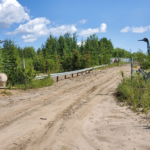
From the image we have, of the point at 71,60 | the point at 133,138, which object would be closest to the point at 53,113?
the point at 133,138

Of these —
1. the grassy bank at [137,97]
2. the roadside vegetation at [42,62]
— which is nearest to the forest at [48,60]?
the roadside vegetation at [42,62]

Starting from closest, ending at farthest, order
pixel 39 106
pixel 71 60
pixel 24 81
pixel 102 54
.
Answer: pixel 39 106 < pixel 24 81 < pixel 71 60 < pixel 102 54

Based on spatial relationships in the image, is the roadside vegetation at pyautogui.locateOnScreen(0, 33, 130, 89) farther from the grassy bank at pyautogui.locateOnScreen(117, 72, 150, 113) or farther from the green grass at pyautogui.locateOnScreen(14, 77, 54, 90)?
the grassy bank at pyautogui.locateOnScreen(117, 72, 150, 113)

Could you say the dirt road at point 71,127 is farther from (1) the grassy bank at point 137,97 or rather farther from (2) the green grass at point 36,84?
(2) the green grass at point 36,84

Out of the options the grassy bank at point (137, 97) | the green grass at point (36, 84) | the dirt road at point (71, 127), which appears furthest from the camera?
the green grass at point (36, 84)

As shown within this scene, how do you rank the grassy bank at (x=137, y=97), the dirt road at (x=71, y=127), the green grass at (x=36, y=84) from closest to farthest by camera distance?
the dirt road at (x=71, y=127)
the grassy bank at (x=137, y=97)
the green grass at (x=36, y=84)

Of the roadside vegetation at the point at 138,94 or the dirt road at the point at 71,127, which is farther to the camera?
the roadside vegetation at the point at 138,94

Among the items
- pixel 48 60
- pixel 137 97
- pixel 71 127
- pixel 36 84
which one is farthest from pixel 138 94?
pixel 48 60

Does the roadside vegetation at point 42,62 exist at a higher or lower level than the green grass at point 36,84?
higher

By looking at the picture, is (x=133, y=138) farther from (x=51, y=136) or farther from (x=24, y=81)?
(x=24, y=81)

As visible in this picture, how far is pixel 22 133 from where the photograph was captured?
4.79 metres

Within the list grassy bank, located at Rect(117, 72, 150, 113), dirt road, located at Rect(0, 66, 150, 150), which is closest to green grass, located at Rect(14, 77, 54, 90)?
dirt road, located at Rect(0, 66, 150, 150)

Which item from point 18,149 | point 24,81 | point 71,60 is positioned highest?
point 71,60

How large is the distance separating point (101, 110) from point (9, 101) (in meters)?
4.98
